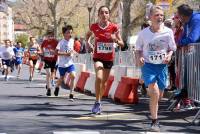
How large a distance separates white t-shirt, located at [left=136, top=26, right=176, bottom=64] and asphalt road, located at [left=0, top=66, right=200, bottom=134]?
3.67 ft

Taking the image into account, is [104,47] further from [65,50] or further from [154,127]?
[65,50]

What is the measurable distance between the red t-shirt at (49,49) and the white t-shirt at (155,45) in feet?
24.5

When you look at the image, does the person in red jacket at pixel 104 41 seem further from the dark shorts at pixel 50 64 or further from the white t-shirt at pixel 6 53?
the white t-shirt at pixel 6 53

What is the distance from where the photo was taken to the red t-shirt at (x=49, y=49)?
1706 centimetres

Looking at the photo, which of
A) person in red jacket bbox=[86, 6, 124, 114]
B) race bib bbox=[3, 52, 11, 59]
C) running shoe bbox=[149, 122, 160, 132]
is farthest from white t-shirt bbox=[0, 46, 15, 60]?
running shoe bbox=[149, 122, 160, 132]

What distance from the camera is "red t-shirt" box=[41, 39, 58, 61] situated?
17.1m

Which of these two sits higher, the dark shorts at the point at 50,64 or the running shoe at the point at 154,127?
the dark shorts at the point at 50,64

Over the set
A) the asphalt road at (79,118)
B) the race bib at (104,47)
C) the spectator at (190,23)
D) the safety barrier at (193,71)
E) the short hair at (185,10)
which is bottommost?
the asphalt road at (79,118)

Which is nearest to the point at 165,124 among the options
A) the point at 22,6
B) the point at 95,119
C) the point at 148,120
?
the point at 148,120

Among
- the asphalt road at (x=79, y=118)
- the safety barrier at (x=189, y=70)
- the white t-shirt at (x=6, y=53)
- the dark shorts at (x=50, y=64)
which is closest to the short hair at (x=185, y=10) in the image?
the safety barrier at (x=189, y=70)

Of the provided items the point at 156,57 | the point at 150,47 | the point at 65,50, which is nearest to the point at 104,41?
the point at 150,47

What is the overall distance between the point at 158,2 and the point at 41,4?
56.3 meters

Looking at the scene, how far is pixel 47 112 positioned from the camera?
1180cm

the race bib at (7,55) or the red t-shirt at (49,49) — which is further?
the race bib at (7,55)
